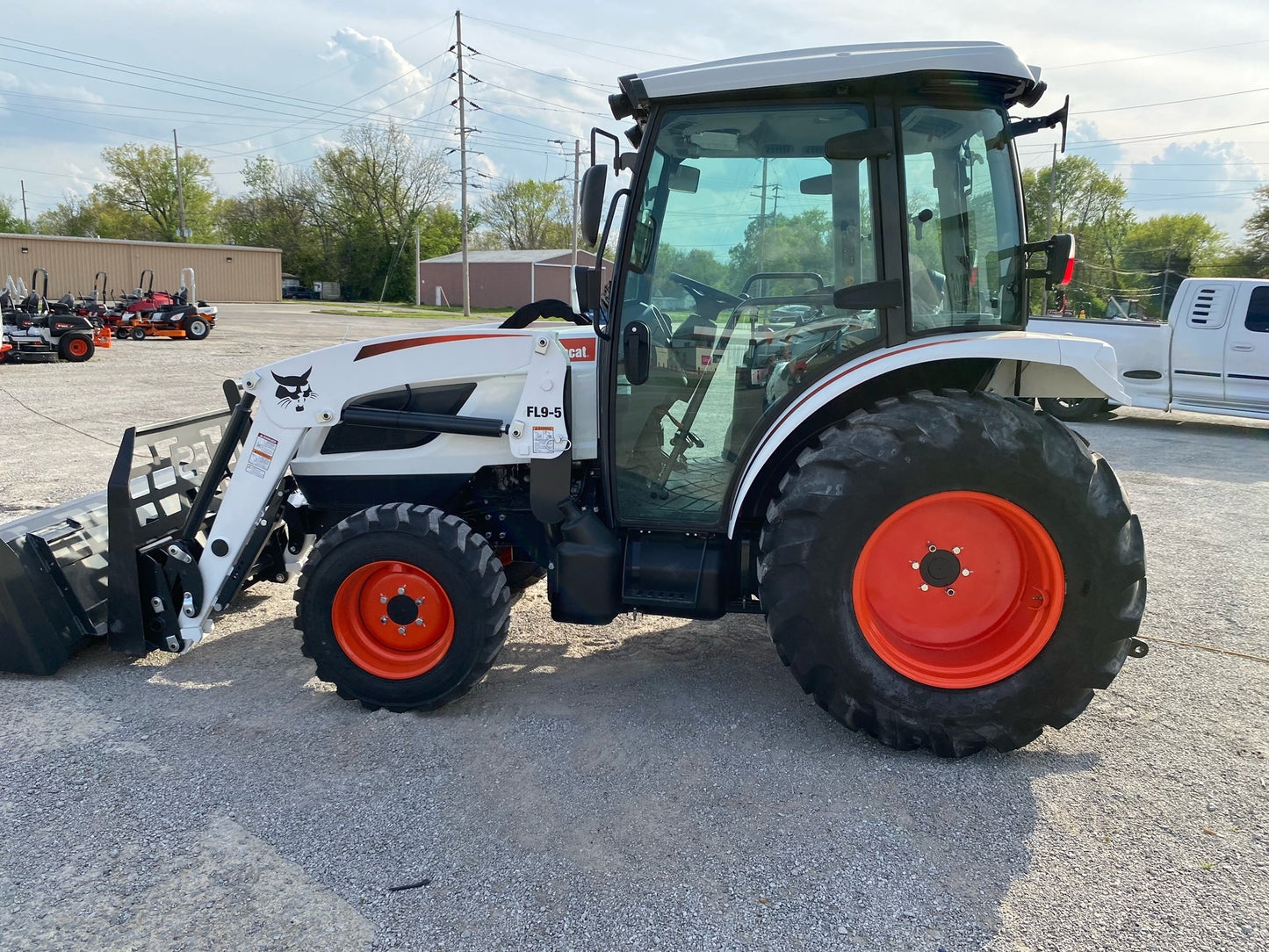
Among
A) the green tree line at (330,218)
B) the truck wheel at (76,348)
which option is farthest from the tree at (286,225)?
the truck wheel at (76,348)

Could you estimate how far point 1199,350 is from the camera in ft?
36.0

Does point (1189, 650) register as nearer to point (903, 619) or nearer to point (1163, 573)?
point (1163, 573)

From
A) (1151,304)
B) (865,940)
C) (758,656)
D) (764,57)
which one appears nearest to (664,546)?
(758,656)

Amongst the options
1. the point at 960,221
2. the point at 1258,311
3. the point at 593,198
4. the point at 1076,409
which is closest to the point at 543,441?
the point at 593,198

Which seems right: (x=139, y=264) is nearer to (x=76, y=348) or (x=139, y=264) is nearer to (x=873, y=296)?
(x=76, y=348)

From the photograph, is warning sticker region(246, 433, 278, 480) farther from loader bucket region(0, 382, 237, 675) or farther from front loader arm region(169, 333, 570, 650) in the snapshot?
loader bucket region(0, 382, 237, 675)

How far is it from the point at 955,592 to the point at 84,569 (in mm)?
3765

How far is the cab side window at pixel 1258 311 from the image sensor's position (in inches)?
417

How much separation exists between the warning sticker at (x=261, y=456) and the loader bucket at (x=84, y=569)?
40cm

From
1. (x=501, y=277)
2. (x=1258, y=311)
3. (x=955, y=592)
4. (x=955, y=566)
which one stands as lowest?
(x=955, y=592)

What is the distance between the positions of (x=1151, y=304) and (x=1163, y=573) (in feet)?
73.7

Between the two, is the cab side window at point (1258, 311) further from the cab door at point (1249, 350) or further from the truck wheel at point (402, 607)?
the truck wheel at point (402, 607)

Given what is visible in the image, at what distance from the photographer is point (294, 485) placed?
3980 millimetres

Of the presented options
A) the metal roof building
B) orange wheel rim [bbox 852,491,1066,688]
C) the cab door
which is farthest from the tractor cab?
the metal roof building
